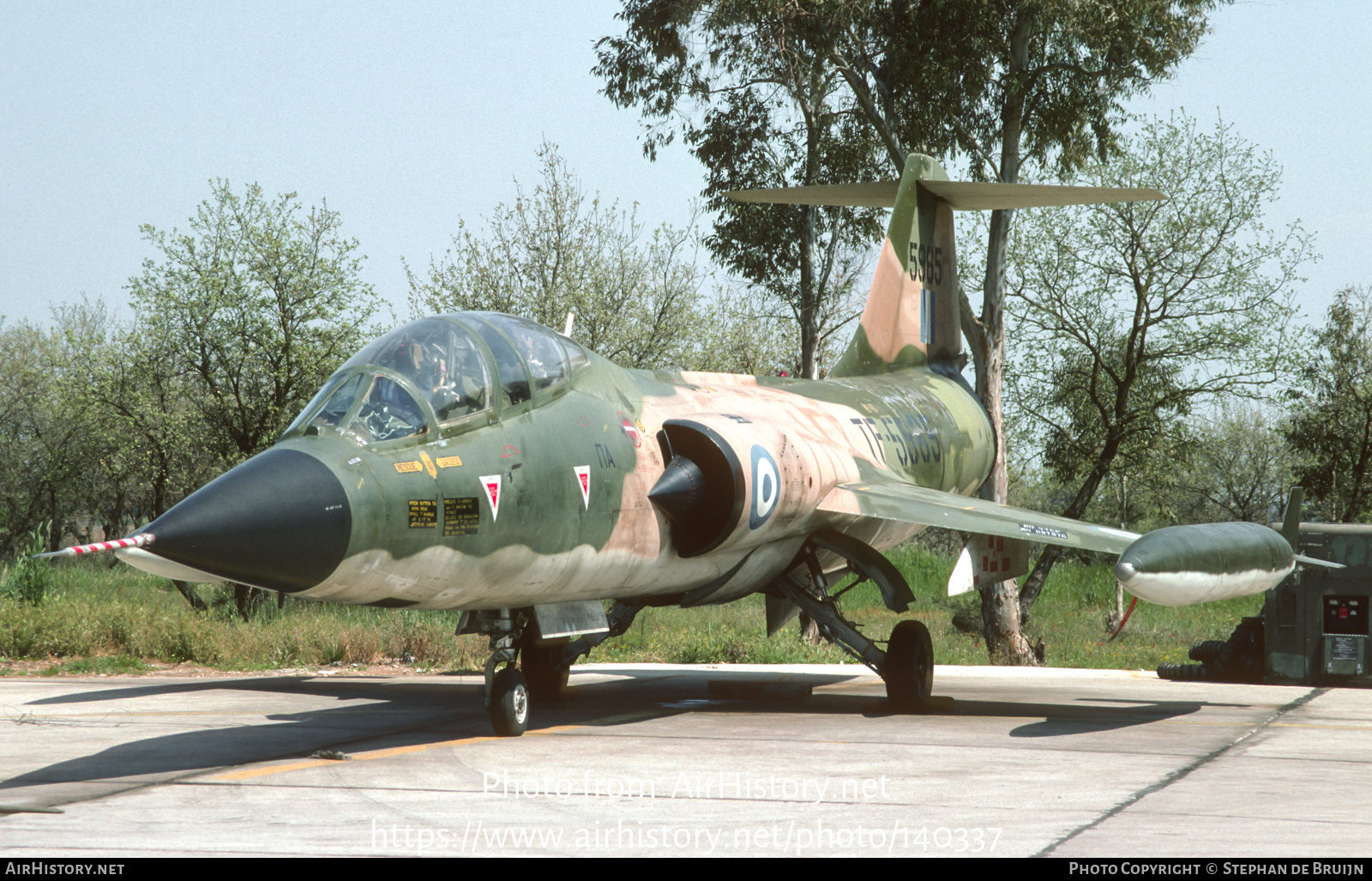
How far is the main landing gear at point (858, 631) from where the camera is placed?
1095cm

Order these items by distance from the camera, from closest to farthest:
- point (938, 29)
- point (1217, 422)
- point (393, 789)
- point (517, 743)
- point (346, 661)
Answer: point (393, 789), point (517, 743), point (346, 661), point (938, 29), point (1217, 422)

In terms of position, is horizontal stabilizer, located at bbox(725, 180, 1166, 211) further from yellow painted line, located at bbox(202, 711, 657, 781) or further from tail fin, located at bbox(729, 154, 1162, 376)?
yellow painted line, located at bbox(202, 711, 657, 781)

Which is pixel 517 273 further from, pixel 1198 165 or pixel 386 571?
pixel 386 571

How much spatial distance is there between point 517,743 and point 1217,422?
57209mm

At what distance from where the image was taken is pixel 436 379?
7.80m

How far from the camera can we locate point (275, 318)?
24969 mm

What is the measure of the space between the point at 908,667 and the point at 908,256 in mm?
6446

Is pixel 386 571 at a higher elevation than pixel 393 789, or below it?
higher

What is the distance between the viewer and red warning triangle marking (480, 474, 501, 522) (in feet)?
25.6

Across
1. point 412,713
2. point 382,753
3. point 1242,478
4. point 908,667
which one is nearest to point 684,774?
point 382,753

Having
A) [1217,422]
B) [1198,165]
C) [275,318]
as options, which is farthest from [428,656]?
[1217,422]

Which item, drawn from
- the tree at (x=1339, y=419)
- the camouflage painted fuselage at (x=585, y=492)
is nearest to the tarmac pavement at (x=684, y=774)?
the camouflage painted fuselage at (x=585, y=492)

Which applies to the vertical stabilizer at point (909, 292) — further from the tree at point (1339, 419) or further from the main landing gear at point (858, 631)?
the tree at point (1339, 419)

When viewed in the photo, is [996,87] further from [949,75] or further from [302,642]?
[302,642]
